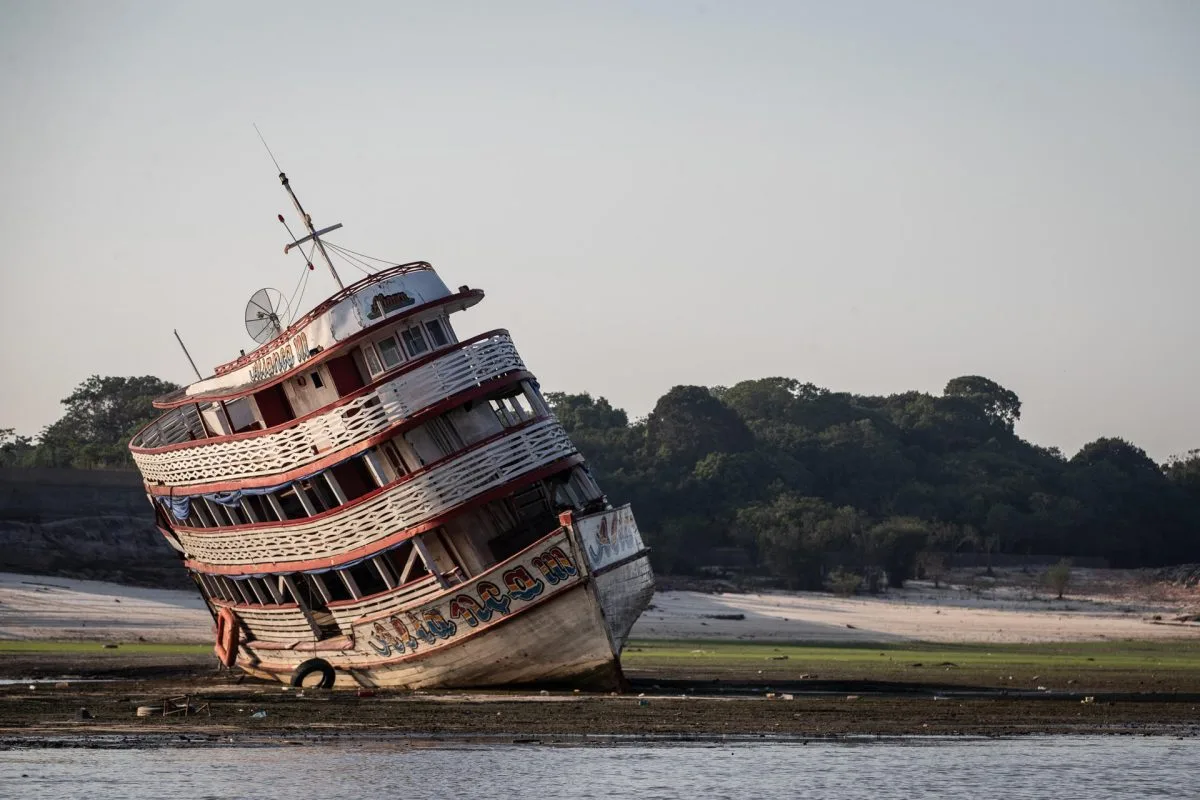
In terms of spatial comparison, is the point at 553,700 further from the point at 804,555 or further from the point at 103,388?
the point at 103,388

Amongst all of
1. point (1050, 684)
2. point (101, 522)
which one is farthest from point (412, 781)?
point (101, 522)

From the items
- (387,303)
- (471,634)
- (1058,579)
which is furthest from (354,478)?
(1058,579)

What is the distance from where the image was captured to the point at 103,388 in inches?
4299

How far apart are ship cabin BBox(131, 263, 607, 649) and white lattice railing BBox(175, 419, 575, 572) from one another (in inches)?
1.1

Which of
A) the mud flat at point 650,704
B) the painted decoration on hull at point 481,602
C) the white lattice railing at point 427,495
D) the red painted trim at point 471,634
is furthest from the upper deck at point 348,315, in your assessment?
the mud flat at point 650,704

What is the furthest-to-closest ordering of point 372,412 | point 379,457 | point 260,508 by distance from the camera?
point 260,508 < point 379,457 < point 372,412

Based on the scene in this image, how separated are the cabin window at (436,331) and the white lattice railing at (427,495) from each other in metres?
2.67

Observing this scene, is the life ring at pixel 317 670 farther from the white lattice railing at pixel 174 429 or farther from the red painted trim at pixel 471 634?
the white lattice railing at pixel 174 429

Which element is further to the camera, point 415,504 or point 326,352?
point 326,352

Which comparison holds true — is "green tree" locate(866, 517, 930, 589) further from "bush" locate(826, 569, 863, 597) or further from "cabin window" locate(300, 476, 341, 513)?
"cabin window" locate(300, 476, 341, 513)

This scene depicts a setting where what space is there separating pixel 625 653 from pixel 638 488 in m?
47.9

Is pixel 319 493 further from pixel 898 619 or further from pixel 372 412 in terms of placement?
pixel 898 619

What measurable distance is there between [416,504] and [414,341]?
3.37 m

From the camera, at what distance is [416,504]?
3167 cm
